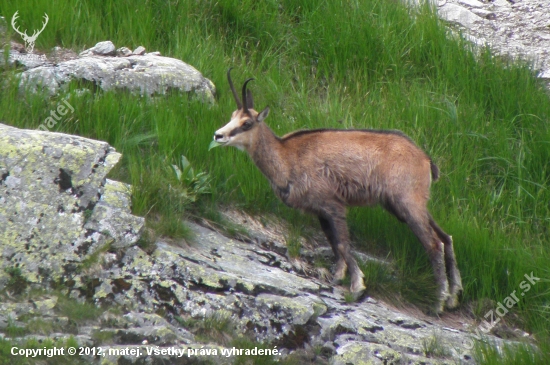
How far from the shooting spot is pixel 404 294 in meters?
7.30

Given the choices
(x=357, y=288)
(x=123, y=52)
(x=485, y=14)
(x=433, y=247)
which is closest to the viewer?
(x=357, y=288)

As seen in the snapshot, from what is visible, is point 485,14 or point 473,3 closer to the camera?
point 485,14

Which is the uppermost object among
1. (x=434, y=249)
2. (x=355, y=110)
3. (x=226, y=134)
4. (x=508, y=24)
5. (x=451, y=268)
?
(x=508, y=24)

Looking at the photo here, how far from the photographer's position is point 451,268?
24.5ft

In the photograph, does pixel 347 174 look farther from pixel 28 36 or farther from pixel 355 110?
pixel 28 36

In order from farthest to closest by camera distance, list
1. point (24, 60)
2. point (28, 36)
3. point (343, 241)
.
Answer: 1. point (28, 36)
2. point (24, 60)
3. point (343, 241)

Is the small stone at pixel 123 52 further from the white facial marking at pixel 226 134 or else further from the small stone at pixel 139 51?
the white facial marking at pixel 226 134

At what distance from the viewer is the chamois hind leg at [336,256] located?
276 inches

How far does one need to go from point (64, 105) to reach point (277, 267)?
3014 mm

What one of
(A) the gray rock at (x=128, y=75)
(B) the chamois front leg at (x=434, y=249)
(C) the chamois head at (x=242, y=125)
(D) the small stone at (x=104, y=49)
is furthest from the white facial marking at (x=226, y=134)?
(D) the small stone at (x=104, y=49)

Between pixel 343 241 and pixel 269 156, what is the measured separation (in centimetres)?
121

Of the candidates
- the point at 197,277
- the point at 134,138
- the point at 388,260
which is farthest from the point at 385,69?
the point at 197,277

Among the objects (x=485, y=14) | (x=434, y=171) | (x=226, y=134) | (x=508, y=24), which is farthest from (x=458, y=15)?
(x=226, y=134)

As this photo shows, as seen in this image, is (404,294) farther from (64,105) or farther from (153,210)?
(64,105)
